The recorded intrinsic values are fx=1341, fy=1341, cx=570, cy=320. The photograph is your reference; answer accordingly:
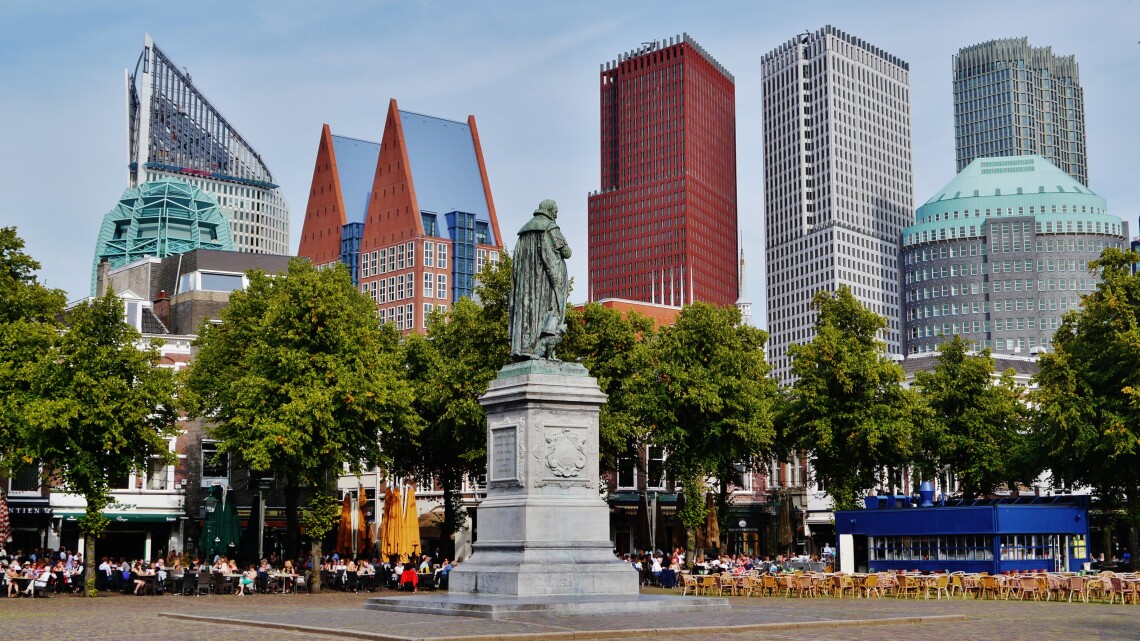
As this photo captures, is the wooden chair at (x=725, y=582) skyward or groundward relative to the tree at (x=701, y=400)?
groundward

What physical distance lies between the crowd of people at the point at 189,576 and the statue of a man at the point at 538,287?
1946cm

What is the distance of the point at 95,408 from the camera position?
44.0m

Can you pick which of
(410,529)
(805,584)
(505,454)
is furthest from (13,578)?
(805,584)

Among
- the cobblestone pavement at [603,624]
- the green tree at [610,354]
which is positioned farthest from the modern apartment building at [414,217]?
the cobblestone pavement at [603,624]

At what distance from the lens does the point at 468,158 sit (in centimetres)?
19612

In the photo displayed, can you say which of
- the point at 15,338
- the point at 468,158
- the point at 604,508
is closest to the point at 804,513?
the point at 15,338

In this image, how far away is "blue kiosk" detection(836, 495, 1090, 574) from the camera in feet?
156

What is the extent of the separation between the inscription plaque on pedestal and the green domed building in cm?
14647

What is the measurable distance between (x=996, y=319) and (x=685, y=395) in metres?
153

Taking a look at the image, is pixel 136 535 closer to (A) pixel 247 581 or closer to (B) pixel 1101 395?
(A) pixel 247 581

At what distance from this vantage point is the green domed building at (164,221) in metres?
171

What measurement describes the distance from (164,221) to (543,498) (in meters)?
157

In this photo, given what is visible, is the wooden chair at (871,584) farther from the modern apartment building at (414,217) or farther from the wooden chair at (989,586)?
the modern apartment building at (414,217)

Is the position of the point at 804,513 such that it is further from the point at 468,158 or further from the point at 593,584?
the point at 468,158
